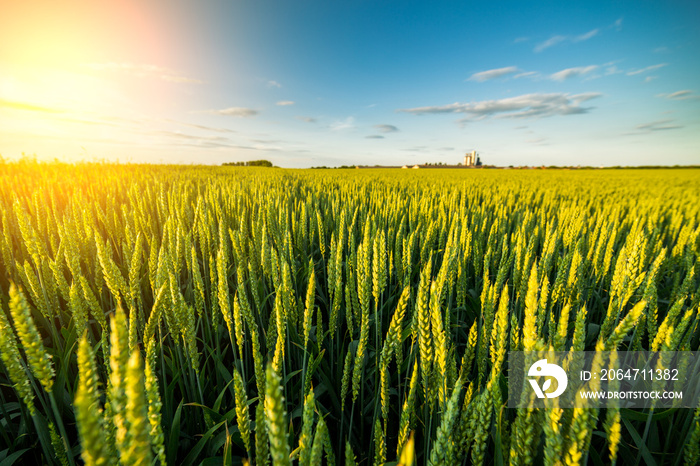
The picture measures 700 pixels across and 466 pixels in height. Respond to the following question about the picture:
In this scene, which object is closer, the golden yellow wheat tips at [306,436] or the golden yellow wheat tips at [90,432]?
the golden yellow wheat tips at [90,432]

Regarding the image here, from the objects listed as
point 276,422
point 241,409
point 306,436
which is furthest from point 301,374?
point 276,422

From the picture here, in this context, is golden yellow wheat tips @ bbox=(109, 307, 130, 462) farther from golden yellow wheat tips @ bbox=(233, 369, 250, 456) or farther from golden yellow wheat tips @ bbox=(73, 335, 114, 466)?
golden yellow wheat tips @ bbox=(233, 369, 250, 456)

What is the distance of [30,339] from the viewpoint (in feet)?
2.09

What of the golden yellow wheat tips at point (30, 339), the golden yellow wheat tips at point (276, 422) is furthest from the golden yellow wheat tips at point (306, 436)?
the golden yellow wheat tips at point (30, 339)

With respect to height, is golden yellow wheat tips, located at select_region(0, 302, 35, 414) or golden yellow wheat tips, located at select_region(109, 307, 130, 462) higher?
golden yellow wheat tips, located at select_region(109, 307, 130, 462)

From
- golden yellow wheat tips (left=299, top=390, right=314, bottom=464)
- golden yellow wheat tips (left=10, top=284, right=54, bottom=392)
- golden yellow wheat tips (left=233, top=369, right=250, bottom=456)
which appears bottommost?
golden yellow wheat tips (left=233, top=369, right=250, bottom=456)

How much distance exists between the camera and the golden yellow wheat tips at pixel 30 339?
2.01 ft

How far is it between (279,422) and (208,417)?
36.3 inches

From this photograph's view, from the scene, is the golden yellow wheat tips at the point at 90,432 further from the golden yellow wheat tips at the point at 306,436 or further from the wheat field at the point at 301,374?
the golden yellow wheat tips at the point at 306,436

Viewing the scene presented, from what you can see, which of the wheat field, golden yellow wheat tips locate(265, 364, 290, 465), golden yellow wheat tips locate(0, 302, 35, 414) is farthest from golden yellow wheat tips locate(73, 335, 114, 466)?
golden yellow wheat tips locate(0, 302, 35, 414)

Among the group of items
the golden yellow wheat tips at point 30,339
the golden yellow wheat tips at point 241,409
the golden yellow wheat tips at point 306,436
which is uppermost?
the golden yellow wheat tips at point 30,339

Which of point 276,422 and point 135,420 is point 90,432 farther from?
point 276,422

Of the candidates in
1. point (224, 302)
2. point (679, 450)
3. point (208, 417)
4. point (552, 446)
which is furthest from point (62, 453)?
point (679, 450)

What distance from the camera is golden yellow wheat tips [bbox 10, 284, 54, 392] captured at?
2.01 feet
